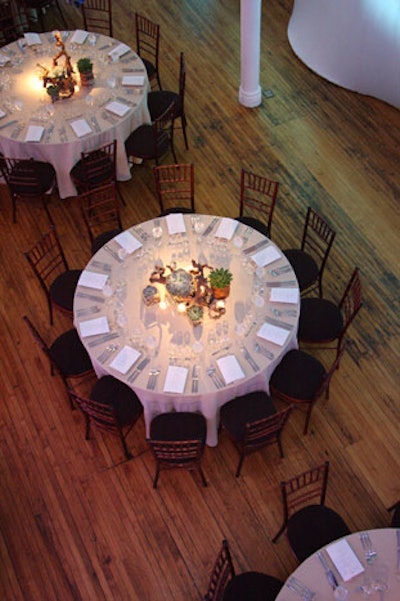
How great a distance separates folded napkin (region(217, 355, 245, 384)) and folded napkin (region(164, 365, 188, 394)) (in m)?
0.33

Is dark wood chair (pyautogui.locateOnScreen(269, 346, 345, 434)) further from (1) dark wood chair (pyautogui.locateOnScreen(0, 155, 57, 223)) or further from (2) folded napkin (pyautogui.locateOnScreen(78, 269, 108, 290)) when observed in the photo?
(1) dark wood chair (pyautogui.locateOnScreen(0, 155, 57, 223))

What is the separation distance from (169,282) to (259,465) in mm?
1993

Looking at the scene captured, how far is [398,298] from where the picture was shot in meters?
7.48

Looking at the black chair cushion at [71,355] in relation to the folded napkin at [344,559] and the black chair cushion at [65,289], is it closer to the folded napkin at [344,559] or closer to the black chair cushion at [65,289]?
the black chair cushion at [65,289]

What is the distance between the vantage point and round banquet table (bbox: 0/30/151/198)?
793cm

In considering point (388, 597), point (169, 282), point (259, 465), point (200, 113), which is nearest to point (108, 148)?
point (200, 113)

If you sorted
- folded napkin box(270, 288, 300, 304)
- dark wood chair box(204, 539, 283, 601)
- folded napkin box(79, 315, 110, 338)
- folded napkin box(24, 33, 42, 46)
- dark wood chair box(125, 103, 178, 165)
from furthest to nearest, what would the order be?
folded napkin box(24, 33, 42, 46) → dark wood chair box(125, 103, 178, 165) → folded napkin box(270, 288, 300, 304) → folded napkin box(79, 315, 110, 338) → dark wood chair box(204, 539, 283, 601)

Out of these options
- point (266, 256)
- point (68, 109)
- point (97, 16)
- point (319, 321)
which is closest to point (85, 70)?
point (68, 109)

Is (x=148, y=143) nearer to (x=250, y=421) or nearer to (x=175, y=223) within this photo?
(x=175, y=223)

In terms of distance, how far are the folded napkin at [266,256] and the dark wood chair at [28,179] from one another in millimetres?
2931

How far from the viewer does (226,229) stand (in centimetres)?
686

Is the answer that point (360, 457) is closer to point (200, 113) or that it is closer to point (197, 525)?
point (197, 525)

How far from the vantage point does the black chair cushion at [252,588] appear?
16.4 ft

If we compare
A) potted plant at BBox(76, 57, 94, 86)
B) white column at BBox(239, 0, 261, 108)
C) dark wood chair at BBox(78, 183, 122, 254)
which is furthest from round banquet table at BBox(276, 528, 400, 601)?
white column at BBox(239, 0, 261, 108)
